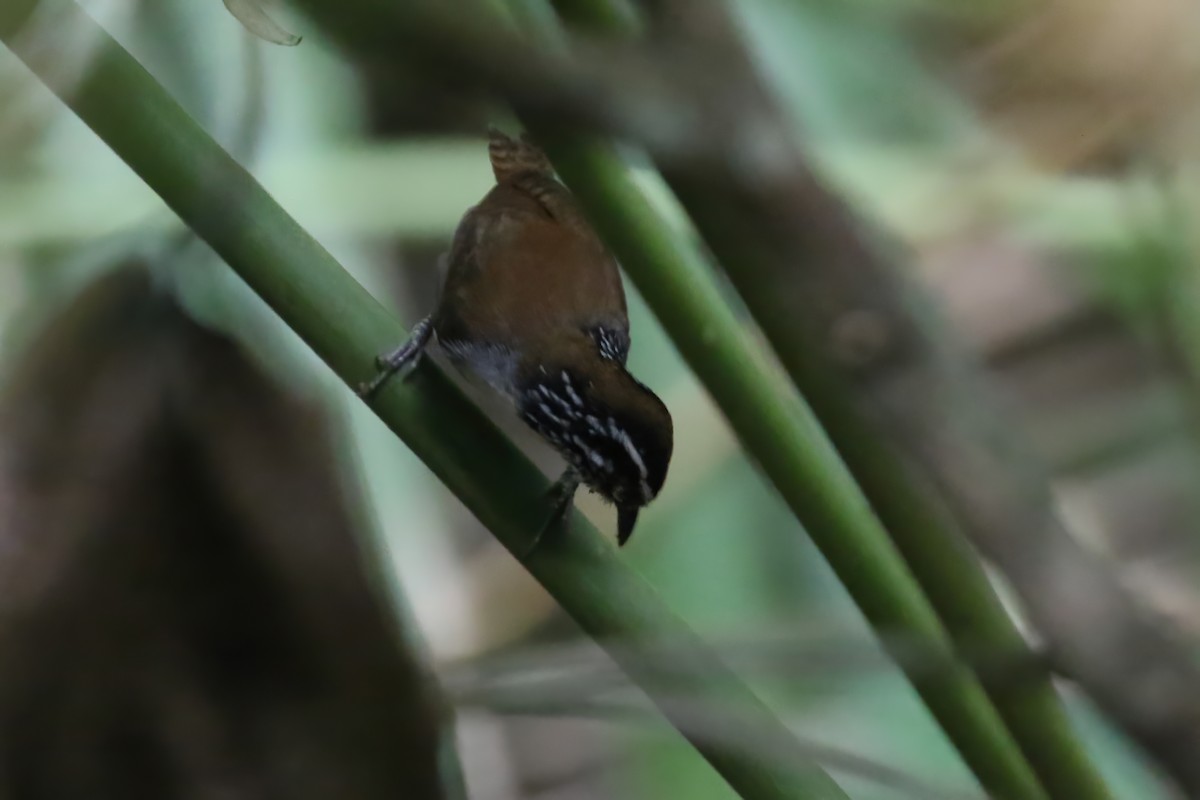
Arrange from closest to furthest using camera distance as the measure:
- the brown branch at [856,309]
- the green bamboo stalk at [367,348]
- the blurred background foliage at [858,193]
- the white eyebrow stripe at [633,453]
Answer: the brown branch at [856,309] → the green bamboo stalk at [367,348] → the white eyebrow stripe at [633,453] → the blurred background foliage at [858,193]

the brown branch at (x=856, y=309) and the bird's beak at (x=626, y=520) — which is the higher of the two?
the bird's beak at (x=626, y=520)

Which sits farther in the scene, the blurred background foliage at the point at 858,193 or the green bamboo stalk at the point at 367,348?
the blurred background foliage at the point at 858,193

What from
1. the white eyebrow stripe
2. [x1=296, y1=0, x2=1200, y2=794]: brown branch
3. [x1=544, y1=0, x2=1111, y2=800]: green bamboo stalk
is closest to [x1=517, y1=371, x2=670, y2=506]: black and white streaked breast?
the white eyebrow stripe

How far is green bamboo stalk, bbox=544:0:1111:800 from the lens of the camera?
0.79 ft

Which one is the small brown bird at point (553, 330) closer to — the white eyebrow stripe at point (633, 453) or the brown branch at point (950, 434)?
the white eyebrow stripe at point (633, 453)

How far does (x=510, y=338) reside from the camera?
69 centimetres

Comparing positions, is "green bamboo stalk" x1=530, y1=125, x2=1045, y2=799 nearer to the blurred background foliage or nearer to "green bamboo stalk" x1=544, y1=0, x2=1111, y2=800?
"green bamboo stalk" x1=544, y1=0, x2=1111, y2=800

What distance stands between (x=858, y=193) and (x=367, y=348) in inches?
17.7

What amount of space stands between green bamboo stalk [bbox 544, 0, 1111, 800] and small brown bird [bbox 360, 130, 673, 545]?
10.1 inches

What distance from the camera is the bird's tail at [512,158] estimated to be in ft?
2.55

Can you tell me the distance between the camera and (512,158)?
0.79m

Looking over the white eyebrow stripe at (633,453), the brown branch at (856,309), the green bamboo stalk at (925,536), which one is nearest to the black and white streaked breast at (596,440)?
the white eyebrow stripe at (633,453)

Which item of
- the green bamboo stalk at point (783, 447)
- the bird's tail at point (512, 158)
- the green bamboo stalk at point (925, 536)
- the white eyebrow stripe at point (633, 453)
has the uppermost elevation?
the bird's tail at point (512, 158)

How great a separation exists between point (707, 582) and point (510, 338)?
0.83m
